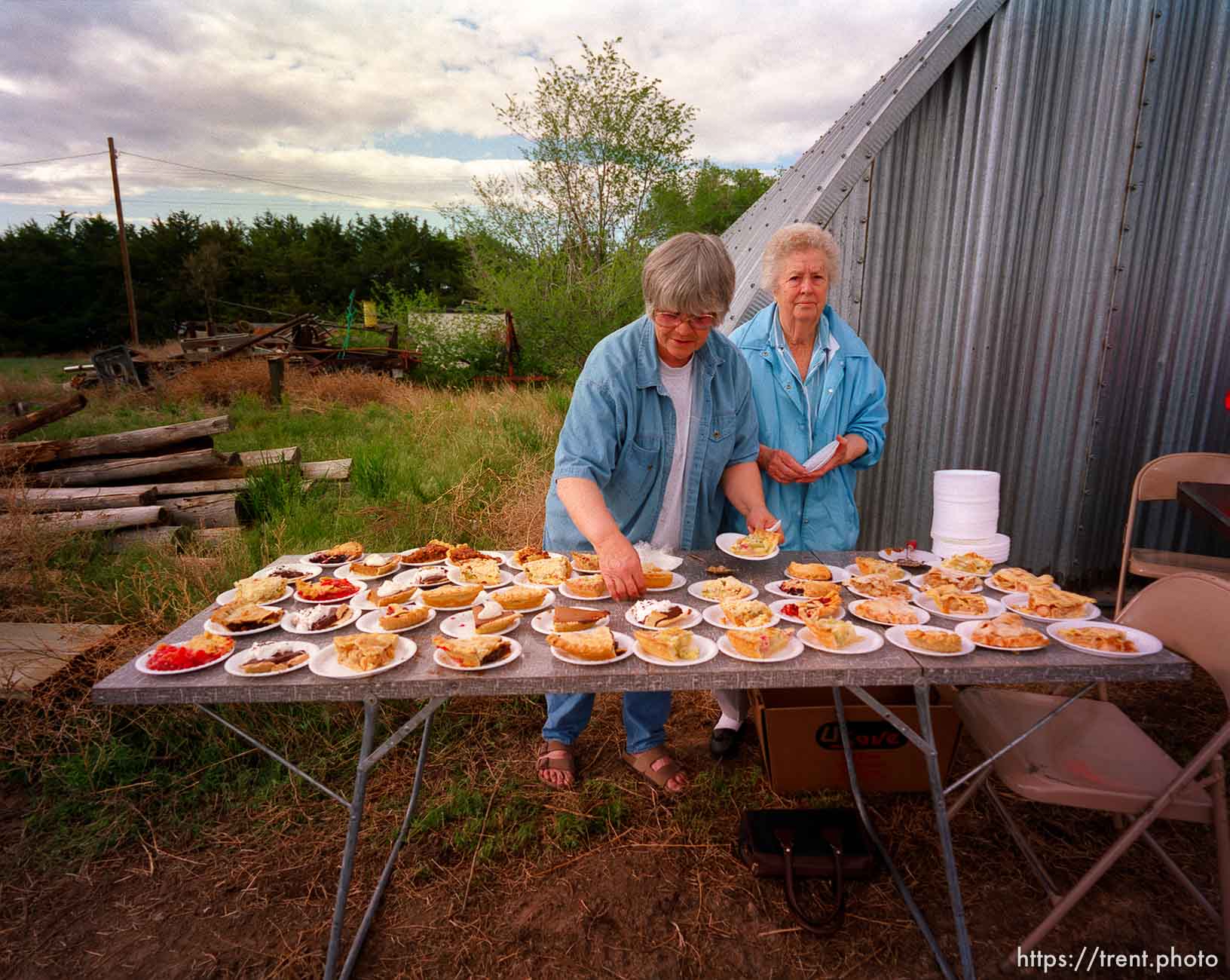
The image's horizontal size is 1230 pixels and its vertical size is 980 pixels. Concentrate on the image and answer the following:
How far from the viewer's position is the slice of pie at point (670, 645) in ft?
6.16

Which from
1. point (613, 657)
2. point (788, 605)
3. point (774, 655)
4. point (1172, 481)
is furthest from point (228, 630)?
point (1172, 481)

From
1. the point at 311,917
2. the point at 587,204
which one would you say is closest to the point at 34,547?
the point at 311,917

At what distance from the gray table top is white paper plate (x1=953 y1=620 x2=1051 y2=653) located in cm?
1

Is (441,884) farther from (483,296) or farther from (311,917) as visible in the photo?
(483,296)

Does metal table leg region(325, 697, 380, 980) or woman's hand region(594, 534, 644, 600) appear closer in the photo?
metal table leg region(325, 697, 380, 980)

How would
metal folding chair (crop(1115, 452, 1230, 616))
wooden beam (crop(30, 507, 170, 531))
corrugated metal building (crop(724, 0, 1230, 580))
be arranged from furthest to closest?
wooden beam (crop(30, 507, 170, 531))
corrugated metal building (crop(724, 0, 1230, 580))
metal folding chair (crop(1115, 452, 1230, 616))

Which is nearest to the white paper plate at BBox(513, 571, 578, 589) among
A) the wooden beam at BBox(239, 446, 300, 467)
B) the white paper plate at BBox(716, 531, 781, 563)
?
the white paper plate at BBox(716, 531, 781, 563)

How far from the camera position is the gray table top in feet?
5.71

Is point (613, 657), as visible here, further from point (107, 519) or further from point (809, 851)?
point (107, 519)

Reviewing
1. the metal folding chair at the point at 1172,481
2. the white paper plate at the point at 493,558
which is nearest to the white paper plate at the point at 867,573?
the white paper plate at the point at 493,558

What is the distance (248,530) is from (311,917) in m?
4.01

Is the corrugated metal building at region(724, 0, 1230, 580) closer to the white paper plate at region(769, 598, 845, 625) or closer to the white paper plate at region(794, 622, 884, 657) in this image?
the white paper plate at region(769, 598, 845, 625)

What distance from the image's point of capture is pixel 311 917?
2.61 m

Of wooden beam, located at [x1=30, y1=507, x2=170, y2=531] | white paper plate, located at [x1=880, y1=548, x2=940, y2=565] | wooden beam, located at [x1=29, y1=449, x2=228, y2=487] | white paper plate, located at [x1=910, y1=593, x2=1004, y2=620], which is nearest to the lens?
white paper plate, located at [x1=910, y1=593, x2=1004, y2=620]
